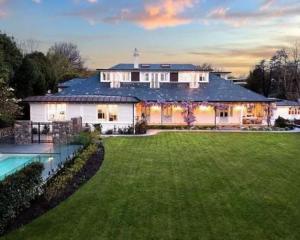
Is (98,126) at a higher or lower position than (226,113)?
lower

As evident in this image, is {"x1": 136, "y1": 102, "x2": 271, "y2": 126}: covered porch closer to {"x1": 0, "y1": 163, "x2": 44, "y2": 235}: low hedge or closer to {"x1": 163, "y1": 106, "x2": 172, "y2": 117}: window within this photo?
{"x1": 163, "y1": 106, "x2": 172, "y2": 117}: window

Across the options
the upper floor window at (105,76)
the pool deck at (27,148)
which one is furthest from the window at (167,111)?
the pool deck at (27,148)

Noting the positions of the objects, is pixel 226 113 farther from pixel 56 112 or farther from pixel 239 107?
pixel 56 112

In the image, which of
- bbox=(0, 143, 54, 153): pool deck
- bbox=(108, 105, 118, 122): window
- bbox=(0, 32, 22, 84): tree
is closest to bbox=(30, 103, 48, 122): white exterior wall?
bbox=(0, 32, 22, 84): tree

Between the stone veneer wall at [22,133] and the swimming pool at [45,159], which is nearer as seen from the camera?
the swimming pool at [45,159]

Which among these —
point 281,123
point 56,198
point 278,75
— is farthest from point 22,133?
point 278,75

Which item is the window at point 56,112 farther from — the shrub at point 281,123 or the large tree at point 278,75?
the large tree at point 278,75

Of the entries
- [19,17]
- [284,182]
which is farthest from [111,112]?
[284,182]
